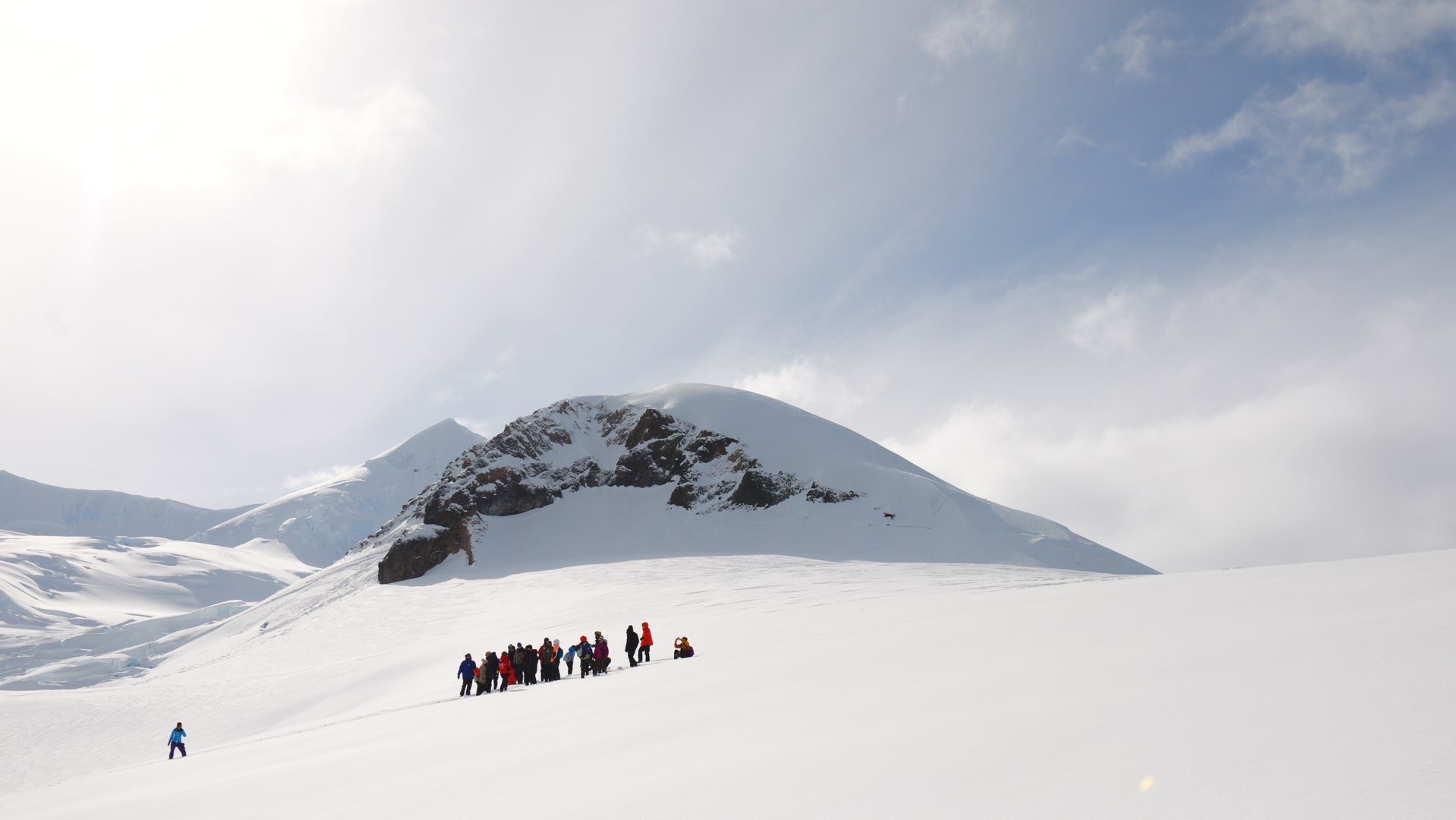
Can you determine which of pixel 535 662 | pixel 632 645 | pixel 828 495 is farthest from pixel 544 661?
pixel 828 495

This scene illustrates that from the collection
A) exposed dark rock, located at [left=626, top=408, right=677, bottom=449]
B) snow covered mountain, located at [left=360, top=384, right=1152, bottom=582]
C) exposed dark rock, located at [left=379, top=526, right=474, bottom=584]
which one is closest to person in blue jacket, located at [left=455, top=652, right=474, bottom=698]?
snow covered mountain, located at [left=360, top=384, right=1152, bottom=582]

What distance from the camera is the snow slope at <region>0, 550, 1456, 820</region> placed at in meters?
4.24

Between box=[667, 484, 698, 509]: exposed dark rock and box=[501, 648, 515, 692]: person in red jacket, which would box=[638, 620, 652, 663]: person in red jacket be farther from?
box=[667, 484, 698, 509]: exposed dark rock

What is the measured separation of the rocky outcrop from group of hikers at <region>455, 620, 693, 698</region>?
46415 millimetres

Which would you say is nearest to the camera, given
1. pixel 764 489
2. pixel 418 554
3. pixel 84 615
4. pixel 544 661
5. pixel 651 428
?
pixel 544 661

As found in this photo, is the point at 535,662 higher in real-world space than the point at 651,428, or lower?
lower

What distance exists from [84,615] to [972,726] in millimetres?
214711

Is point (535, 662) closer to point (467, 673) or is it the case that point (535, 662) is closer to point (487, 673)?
point (487, 673)

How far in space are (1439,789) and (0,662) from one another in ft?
548

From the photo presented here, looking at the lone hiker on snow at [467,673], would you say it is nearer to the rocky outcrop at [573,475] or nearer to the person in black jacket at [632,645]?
the person in black jacket at [632,645]

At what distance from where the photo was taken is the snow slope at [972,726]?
13.9ft

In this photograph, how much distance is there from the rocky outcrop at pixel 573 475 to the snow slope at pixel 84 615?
3987cm

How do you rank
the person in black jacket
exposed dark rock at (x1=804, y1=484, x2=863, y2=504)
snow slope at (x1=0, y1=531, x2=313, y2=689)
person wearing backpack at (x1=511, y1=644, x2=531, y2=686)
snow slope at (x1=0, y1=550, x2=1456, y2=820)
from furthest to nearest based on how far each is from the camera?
snow slope at (x1=0, y1=531, x2=313, y2=689) → exposed dark rock at (x1=804, y1=484, x2=863, y2=504) → person wearing backpack at (x1=511, y1=644, x2=531, y2=686) → the person in black jacket → snow slope at (x1=0, y1=550, x2=1456, y2=820)

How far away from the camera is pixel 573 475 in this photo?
8031 centimetres
